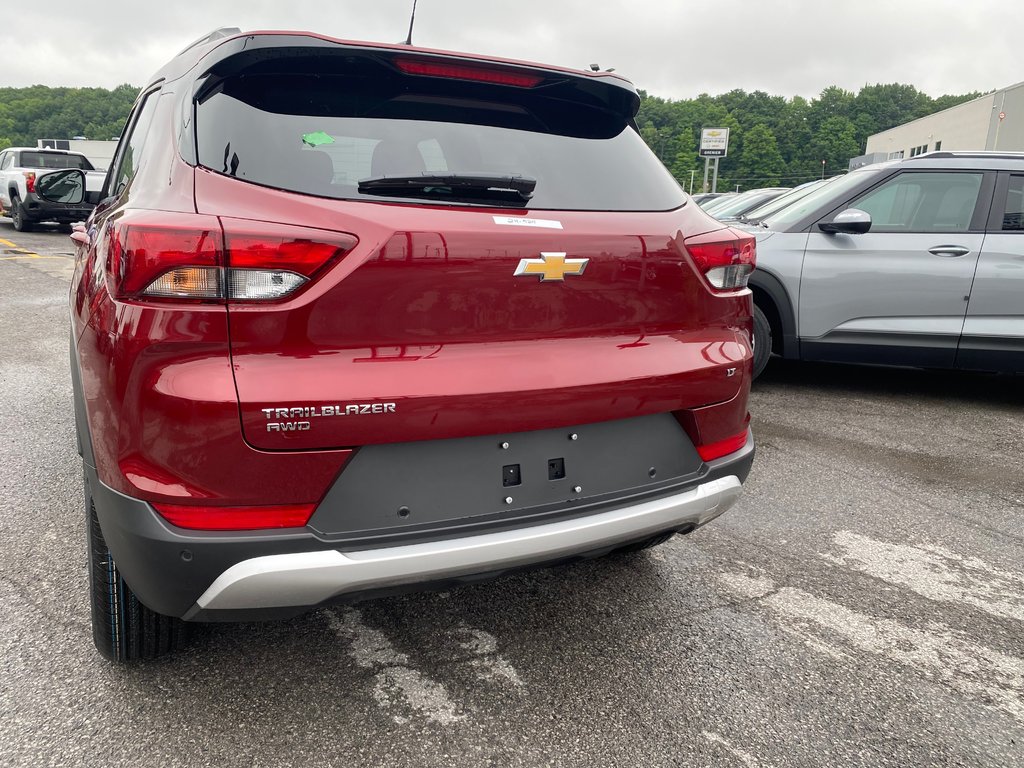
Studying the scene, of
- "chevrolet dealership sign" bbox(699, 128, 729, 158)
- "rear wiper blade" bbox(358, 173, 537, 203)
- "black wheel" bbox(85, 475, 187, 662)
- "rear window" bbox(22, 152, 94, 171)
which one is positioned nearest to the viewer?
"rear wiper blade" bbox(358, 173, 537, 203)

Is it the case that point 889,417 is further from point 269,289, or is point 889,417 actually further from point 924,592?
point 269,289

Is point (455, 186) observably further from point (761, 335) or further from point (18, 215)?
point (18, 215)

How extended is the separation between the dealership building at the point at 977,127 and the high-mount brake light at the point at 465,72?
25.9m

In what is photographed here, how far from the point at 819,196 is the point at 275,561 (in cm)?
476

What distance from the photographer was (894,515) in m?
3.32

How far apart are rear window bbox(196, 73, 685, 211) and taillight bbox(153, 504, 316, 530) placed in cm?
67

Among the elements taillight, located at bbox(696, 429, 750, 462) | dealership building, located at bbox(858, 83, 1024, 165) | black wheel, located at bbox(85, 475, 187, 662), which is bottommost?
black wheel, located at bbox(85, 475, 187, 662)

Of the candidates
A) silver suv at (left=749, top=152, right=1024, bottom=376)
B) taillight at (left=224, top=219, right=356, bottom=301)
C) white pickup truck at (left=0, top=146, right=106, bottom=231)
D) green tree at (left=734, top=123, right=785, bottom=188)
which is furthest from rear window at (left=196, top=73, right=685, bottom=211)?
green tree at (left=734, top=123, right=785, bottom=188)

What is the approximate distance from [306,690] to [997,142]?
4113cm

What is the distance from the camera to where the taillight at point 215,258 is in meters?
1.50

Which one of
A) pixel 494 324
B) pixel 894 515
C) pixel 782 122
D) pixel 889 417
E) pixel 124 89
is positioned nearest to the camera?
pixel 494 324

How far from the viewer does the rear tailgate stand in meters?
1.54

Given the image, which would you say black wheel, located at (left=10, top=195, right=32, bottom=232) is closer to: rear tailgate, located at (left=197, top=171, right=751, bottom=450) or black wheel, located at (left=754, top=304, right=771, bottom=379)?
black wheel, located at (left=754, top=304, right=771, bottom=379)

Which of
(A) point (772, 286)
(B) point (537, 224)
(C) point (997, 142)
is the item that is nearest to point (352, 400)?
(B) point (537, 224)
